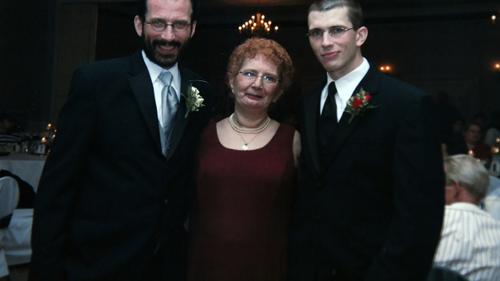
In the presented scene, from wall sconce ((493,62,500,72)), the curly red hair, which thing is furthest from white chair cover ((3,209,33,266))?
wall sconce ((493,62,500,72))

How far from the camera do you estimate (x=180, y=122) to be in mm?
2010

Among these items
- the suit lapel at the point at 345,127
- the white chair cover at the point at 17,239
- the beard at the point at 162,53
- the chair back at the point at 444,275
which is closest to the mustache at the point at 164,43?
the beard at the point at 162,53

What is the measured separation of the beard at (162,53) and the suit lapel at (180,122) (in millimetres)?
114

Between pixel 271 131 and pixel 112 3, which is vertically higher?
pixel 112 3

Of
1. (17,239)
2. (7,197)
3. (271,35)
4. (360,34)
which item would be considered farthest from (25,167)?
(271,35)

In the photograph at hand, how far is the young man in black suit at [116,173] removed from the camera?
1.86 m

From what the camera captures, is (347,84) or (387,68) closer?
(347,84)

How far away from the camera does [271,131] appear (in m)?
2.44

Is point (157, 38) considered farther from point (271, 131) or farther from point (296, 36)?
point (296, 36)

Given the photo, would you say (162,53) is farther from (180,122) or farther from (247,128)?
(247,128)

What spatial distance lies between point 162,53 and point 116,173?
0.44 meters

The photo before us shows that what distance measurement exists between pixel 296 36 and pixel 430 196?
36.7 ft

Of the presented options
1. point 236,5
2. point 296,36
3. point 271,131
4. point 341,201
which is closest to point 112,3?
point 236,5

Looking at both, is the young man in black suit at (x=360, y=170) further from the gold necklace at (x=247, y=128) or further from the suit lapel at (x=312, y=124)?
the gold necklace at (x=247, y=128)
